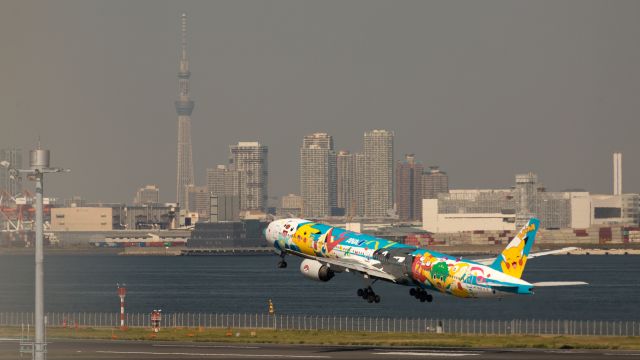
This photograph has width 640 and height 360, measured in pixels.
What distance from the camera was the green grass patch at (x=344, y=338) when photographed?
149 m

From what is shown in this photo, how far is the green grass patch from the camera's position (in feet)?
490

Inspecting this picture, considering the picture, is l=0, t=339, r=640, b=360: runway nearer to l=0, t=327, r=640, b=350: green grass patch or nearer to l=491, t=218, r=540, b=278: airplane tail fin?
l=0, t=327, r=640, b=350: green grass patch

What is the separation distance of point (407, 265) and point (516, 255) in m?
11.5

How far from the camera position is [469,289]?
132 metres

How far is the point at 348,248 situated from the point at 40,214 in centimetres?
4512

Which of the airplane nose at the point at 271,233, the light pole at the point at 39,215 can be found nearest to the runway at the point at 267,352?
the airplane nose at the point at 271,233

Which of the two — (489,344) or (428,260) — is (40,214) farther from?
(489,344)

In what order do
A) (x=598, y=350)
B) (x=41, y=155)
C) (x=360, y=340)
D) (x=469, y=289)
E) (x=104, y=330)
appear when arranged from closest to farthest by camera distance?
(x=41, y=155) < (x=469, y=289) < (x=598, y=350) < (x=360, y=340) < (x=104, y=330)

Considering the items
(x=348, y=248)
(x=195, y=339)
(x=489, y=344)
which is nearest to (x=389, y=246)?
(x=348, y=248)

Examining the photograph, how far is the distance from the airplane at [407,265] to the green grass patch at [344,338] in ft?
50.0

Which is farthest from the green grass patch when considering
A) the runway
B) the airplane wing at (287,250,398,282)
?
the airplane wing at (287,250,398,282)

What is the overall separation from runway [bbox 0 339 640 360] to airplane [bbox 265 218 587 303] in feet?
20.6

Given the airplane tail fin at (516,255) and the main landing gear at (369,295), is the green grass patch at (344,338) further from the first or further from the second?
the main landing gear at (369,295)

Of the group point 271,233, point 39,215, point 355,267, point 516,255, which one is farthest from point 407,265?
point 39,215
